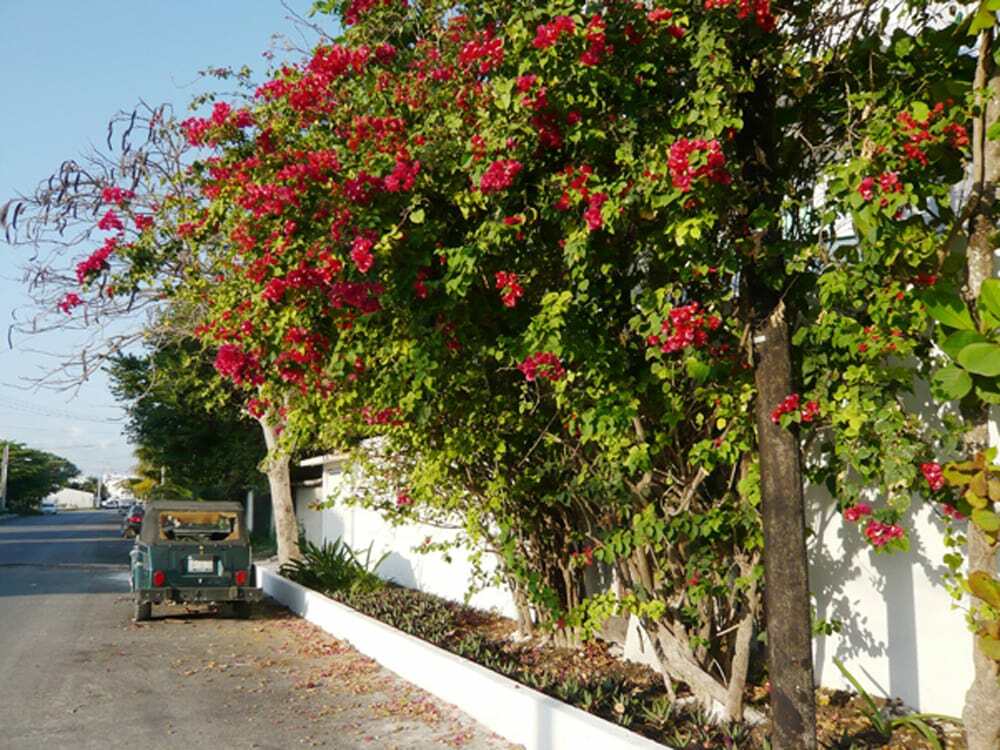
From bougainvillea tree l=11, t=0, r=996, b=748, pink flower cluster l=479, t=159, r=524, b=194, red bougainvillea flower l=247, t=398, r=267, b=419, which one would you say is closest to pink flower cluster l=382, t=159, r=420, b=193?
bougainvillea tree l=11, t=0, r=996, b=748

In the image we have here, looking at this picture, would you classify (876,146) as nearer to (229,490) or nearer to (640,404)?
(640,404)

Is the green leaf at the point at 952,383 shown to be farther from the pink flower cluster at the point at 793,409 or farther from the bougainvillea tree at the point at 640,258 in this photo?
the pink flower cluster at the point at 793,409

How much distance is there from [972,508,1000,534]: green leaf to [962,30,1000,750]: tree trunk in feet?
0.36

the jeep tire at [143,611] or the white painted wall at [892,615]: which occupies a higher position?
the white painted wall at [892,615]

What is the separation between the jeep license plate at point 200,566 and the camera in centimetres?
1303

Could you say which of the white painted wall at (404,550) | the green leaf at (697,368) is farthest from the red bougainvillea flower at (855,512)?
the white painted wall at (404,550)

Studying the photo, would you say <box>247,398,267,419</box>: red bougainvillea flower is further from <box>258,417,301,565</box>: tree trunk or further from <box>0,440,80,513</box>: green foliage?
Result: <box>0,440,80,513</box>: green foliage

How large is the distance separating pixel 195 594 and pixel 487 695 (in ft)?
23.1

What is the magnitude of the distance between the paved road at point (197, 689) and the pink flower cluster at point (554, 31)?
4779 mm

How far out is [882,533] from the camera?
5.28m

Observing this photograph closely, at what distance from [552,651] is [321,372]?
13.4ft

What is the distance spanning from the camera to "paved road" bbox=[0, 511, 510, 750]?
707cm

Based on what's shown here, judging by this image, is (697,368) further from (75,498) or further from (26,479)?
(75,498)

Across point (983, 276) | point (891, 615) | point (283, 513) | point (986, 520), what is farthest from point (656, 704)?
point (283, 513)
